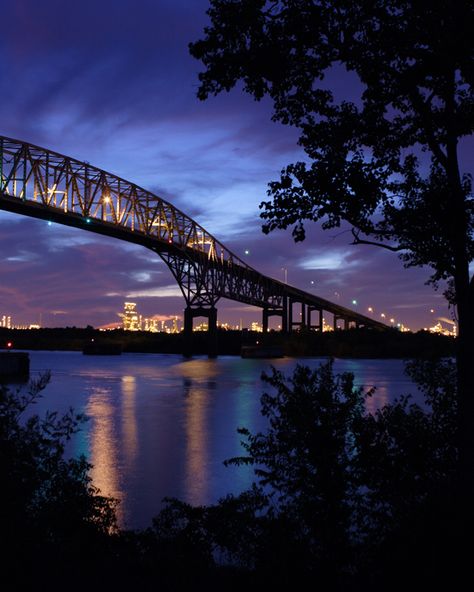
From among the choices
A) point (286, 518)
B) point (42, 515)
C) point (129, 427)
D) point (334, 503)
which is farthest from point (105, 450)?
point (334, 503)

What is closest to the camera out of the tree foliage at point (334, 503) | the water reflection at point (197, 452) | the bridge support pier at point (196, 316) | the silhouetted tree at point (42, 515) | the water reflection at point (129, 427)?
the silhouetted tree at point (42, 515)

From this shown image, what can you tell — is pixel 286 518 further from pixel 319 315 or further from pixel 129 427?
pixel 319 315

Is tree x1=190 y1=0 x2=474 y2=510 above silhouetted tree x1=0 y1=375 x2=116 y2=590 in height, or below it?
above

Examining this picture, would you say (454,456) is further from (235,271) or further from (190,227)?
(235,271)

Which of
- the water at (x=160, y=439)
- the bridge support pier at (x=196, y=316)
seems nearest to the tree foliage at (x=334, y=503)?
the water at (x=160, y=439)

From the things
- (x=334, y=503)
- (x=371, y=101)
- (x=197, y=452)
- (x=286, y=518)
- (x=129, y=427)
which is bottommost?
(x=129, y=427)

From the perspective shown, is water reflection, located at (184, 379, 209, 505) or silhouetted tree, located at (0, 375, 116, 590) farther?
water reflection, located at (184, 379, 209, 505)

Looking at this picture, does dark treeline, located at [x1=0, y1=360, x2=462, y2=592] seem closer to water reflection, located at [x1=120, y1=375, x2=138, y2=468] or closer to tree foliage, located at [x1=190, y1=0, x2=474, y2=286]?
tree foliage, located at [x1=190, y1=0, x2=474, y2=286]

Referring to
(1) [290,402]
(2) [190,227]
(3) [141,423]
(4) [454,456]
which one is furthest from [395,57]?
(2) [190,227]

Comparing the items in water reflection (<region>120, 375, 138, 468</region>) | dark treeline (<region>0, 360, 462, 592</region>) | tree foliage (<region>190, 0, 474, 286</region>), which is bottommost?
water reflection (<region>120, 375, 138, 468</region>)

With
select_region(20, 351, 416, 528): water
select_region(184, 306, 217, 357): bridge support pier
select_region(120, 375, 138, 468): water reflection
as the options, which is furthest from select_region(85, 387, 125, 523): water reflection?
select_region(184, 306, 217, 357): bridge support pier

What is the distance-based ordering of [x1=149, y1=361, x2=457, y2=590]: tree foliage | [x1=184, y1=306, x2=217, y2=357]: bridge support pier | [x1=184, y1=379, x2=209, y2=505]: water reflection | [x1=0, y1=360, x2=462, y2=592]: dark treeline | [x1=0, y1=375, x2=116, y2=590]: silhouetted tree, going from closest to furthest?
[x1=0, y1=375, x2=116, y2=590]: silhouetted tree < [x1=0, y1=360, x2=462, y2=592]: dark treeline < [x1=149, y1=361, x2=457, y2=590]: tree foliage < [x1=184, y1=379, x2=209, y2=505]: water reflection < [x1=184, y1=306, x2=217, y2=357]: bridge support pier

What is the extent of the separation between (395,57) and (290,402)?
435 cm

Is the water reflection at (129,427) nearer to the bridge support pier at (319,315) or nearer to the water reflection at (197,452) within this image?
the water reflection at (197,452)
